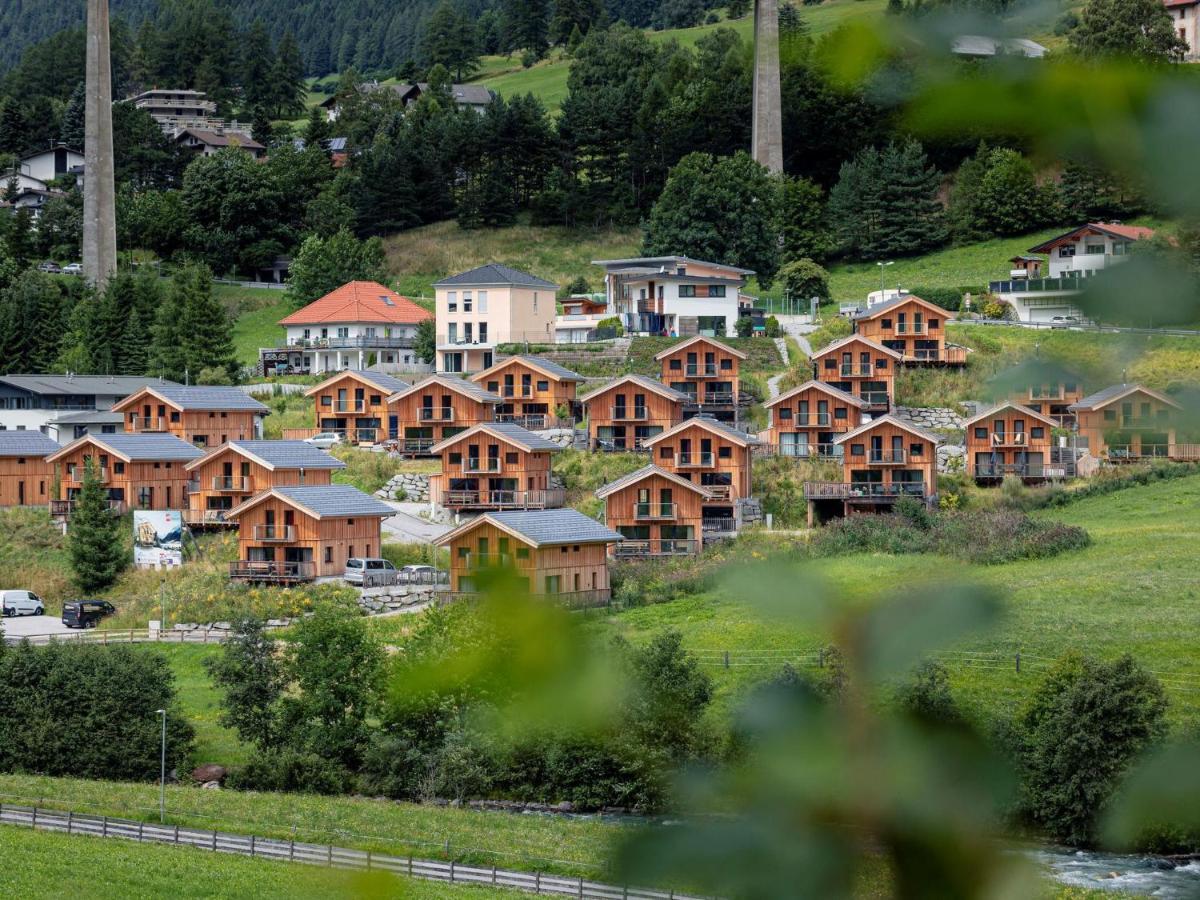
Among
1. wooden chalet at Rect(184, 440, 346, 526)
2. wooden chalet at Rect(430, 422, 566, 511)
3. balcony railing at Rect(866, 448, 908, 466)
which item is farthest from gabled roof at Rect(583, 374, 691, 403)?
wooden chalet at Rect(184, 440, 346, 526)

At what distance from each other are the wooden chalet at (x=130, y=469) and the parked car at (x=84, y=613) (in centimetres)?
616

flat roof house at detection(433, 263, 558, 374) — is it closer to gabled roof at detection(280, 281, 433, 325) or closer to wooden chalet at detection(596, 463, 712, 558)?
gabled roof at detection(280, 281, 433, 325)

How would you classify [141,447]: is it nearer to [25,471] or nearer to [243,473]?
[243,473]

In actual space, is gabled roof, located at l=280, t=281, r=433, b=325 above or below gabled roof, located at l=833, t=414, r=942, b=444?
above

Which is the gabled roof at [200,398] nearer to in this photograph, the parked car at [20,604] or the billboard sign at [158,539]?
the billboard sign at [158,539]

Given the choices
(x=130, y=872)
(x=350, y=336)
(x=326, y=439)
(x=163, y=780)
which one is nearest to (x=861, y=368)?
(x=326, y=439)

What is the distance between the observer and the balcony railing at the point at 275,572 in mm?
36938

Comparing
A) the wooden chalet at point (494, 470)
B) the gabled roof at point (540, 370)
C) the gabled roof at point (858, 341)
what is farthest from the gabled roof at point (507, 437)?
the gabled roof at point (858, 341)

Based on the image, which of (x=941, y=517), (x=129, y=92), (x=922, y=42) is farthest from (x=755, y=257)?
(x=129, y=92)

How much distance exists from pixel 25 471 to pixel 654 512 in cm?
1873

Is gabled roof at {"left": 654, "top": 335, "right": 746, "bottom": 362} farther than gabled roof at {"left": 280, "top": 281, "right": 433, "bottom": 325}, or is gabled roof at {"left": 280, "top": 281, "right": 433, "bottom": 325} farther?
gabled roof at {"left": 280, "top": 281, "right": 433, "bottom": 325}

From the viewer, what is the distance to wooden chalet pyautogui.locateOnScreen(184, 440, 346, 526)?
4025 cm

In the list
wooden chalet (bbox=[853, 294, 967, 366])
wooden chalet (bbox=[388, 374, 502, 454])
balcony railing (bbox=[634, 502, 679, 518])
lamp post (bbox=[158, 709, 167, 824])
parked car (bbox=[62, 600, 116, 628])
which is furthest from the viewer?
wooden chalet (bbox=[853, 294, 967, 366])

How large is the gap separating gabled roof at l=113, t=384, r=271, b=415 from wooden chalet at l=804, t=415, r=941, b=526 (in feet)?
57.3
